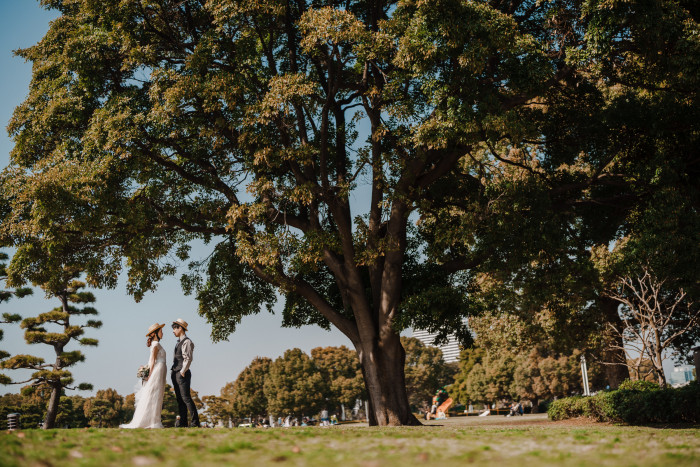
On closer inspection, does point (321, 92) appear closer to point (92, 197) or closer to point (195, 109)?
point (195, 109)

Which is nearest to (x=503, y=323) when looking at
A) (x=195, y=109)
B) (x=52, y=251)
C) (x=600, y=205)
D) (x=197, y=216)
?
(x=600, y=205)

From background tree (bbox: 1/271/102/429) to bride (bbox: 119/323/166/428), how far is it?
56.1 feet

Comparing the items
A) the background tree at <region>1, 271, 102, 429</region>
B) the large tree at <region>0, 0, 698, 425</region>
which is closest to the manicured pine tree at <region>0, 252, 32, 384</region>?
the background tree at <region>1, 271, 102, 429</region>

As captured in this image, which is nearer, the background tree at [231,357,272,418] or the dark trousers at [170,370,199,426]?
the dark trousers at [170,370,199,426]

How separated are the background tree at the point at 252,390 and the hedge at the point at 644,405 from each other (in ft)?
158

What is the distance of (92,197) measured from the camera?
44.1 feet

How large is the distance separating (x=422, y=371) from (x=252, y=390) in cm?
2181

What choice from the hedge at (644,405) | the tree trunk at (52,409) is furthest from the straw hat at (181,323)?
the tree trunk at (52,409)

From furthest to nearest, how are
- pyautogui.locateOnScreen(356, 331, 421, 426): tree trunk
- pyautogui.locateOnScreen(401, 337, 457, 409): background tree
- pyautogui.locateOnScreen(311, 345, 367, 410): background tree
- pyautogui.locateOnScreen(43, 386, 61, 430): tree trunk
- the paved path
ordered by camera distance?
pyautogui.locateOnScreen(401, 337, 457, 409): background tree < pyautogui.locateOnScreen(311, 345, 367, 410): background tree < pyautogui.locateOnScreen(43, 386, 61, 430): tree trunk < the paved path < pyautogui.locateOnScreen(356, 331, 421, 426): tree trunk

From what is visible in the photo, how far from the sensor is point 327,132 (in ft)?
49.2

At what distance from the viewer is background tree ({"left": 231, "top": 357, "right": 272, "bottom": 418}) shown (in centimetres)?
6391

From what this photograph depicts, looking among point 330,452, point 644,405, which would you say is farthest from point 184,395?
point 644,405

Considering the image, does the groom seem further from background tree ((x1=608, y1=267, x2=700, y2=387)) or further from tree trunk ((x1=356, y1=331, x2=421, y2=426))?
background tree ((x1=608, y1=267, x2=700, y2=387))

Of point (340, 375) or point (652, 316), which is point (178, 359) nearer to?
point (652, 316)
